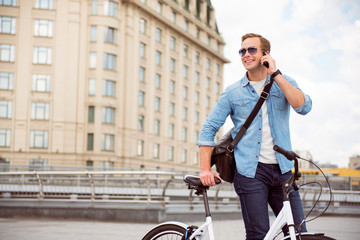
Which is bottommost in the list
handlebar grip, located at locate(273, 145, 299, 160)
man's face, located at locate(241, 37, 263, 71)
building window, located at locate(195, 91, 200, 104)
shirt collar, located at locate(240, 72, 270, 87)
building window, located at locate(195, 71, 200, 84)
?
handlebar grip, located at locate(273, 145, 299, 160)

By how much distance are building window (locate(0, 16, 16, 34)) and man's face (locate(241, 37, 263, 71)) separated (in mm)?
47514

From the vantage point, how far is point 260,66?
12.3ft

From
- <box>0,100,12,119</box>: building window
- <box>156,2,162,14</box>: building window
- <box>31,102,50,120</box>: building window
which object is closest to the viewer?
<box>0,100,12,119</box>: building window

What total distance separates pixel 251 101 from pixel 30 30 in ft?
155

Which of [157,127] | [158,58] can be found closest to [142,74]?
[158,58]

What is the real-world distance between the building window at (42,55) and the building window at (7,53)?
2.01 meters

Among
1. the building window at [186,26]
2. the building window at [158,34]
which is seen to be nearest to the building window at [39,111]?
the building window at [158,34]

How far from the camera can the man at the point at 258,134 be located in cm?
350

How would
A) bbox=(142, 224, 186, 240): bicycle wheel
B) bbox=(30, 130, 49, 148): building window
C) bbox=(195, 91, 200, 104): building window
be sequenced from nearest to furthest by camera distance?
1. bbox=(142, 224, 186, 240): bicycle wheel
2. bbox=(30, 130, 49, 148): building window
3. bbox=(195, 91, 200, 104): building window

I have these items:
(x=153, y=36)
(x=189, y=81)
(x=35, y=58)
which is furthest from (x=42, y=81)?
(x=189, y=81)

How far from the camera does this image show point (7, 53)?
48000 millimetres

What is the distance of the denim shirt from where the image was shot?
356 centimetres

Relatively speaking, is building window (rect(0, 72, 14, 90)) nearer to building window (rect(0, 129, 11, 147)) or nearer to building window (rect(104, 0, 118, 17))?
building window (rect(0, 129, 11, 147))

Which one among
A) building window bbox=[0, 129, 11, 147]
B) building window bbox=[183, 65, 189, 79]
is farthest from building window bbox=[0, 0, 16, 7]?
building window bbox=[183, 65, 189, 79]
